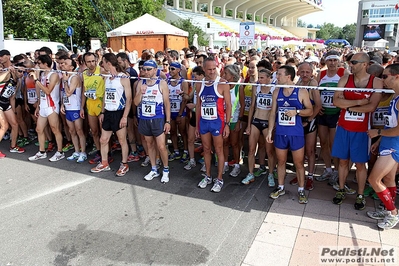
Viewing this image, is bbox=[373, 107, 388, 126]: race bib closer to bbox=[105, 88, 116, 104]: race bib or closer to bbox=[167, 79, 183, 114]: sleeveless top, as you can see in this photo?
bbox=[167, 79, 183, 114]: sleeveless top

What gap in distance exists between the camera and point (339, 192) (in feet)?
14.9

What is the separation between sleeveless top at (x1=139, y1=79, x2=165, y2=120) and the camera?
5125 millimetres

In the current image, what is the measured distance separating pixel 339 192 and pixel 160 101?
3.03 m

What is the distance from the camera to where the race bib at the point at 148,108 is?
5129 mm

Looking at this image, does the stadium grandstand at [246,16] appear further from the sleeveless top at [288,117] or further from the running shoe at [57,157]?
the sleeveless top at [288,117]

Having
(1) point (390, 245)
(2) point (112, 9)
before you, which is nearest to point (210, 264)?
(1) point (390, 245)

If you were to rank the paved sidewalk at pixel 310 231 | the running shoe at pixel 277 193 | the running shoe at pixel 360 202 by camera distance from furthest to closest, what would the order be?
the running shoe at pixel 277 193
the running shoe at pixel 360 202
the paved sidewalk at pixel 310 231

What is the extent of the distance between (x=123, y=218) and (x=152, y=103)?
188 centimetres

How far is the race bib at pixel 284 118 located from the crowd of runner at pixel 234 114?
0.05 ft

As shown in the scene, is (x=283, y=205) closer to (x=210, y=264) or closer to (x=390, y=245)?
(x=390, y=245)

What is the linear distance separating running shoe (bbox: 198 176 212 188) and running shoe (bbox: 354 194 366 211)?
2.17m

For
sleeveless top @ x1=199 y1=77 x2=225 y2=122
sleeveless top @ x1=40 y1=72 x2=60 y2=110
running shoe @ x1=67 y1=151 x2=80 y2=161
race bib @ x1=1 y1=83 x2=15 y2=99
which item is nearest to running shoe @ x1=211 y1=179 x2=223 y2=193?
sleeveless top @ x1=199 y1=77 x2=225 y2=122

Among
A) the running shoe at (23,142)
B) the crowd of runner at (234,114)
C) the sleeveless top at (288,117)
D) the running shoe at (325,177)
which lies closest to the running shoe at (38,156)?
the crowd of runner at (234,114)

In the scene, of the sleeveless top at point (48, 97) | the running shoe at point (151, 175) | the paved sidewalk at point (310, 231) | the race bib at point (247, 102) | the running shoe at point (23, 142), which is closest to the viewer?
the paved sidewalk at point (310, 231)
